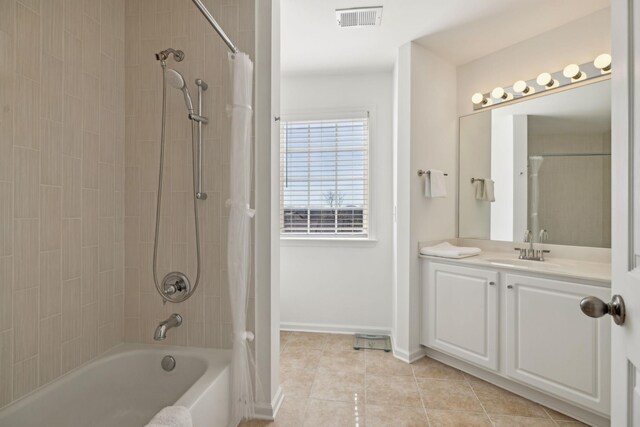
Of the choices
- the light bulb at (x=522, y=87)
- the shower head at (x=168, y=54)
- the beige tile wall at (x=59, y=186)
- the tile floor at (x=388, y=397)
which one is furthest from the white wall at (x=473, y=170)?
the beige tile wall at (x=59, y=186)

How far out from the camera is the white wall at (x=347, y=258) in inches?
123

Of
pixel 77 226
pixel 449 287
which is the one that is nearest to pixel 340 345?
pixel 449 287

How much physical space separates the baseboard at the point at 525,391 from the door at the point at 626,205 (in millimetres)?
1475

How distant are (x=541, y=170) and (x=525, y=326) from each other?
1.16 m

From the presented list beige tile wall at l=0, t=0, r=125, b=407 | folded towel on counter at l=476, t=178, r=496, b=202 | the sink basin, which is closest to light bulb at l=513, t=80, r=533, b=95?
folded towel on counter at l=476, t=178, r=496, b=202

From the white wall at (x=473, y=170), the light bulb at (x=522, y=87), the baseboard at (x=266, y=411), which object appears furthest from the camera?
the white wall at (x=473, y=170)

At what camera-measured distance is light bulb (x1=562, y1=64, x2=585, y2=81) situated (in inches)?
85.2

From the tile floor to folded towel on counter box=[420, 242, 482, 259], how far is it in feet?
2.90

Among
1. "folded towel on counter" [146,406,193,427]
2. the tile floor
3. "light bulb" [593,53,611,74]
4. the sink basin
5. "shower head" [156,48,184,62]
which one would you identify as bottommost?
the tile floor

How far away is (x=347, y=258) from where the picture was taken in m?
3.17

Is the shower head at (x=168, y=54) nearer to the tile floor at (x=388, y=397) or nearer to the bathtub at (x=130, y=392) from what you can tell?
the bathtub at (x=130, y=392)

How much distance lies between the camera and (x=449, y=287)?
2.38 metres

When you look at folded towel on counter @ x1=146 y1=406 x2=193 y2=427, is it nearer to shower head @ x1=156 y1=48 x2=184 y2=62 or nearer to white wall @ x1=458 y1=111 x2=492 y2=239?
shower head @ x1=156 y1=48 x2=184 y2=62

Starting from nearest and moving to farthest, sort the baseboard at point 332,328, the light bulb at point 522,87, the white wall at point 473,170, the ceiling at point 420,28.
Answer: the ceiling at point 420,28, the light bulb at point 522,87, the white wall at point 473,170, the baseboard at point 332,328
